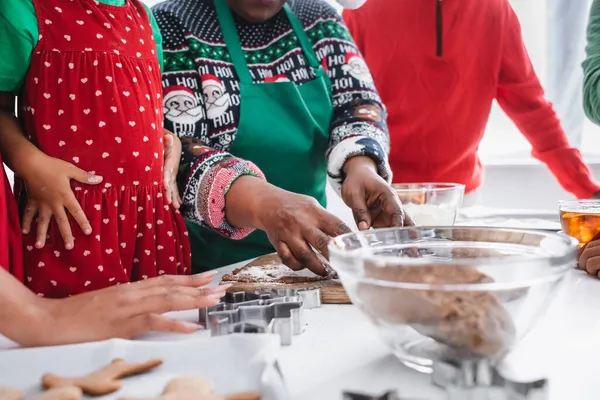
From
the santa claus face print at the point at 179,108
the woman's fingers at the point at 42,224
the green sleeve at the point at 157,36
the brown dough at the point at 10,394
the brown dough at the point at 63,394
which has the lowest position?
the brown dough at the point at 10,394

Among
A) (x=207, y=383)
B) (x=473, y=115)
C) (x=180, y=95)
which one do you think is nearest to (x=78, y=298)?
(x=207, y=383)

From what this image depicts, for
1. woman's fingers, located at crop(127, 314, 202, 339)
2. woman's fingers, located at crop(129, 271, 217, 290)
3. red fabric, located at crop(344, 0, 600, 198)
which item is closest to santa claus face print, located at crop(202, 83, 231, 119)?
woman's fingers, located at crop(129, 271, 217, 290)

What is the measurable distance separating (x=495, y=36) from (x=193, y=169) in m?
1.28

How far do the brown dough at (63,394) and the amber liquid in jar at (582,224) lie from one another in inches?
31.4

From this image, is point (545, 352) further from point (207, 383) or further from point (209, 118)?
point (209, 118)

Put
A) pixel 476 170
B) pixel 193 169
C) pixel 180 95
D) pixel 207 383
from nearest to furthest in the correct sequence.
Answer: pixel 207 383 → pixel 193 169 → pixel 180 95 → pixel 476 170

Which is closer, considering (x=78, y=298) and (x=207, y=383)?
(x=207, y=383)

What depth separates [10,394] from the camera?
17.8 inches

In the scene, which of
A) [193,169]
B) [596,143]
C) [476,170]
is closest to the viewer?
[193,169]

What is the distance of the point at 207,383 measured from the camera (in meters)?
0.46

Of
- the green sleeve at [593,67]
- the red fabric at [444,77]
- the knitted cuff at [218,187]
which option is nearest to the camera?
the knitted cuff at [218,187]

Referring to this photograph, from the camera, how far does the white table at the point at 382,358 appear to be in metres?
0.49

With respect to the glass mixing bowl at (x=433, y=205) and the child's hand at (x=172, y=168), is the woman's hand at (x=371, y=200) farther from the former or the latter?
the child's hand at (x=172, y=168)

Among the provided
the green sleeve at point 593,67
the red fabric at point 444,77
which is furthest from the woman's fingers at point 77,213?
the green sleeve at point 593,67
